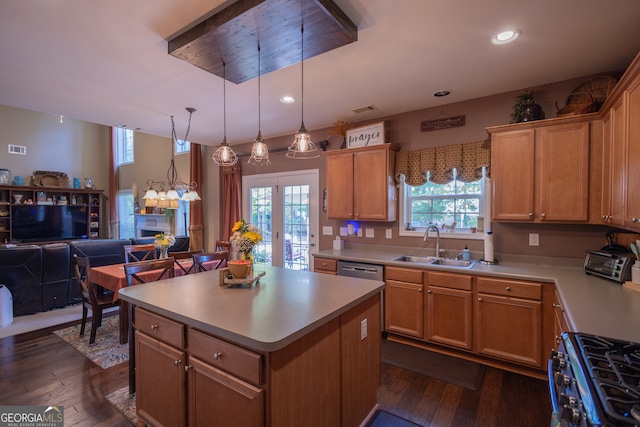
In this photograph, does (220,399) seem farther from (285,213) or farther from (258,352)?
(285,213)

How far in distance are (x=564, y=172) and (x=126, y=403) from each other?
13.4ft

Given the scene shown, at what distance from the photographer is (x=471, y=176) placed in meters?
3.29

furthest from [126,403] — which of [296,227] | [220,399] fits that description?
[296,227]

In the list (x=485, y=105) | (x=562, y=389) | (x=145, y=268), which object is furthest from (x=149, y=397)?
(x=485, y=105)

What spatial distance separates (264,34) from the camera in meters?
1.96

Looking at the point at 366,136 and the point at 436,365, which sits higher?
the point at 366,136

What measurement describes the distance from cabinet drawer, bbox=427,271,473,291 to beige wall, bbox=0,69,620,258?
2.16 feet

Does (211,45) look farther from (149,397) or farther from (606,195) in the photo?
(606,195)

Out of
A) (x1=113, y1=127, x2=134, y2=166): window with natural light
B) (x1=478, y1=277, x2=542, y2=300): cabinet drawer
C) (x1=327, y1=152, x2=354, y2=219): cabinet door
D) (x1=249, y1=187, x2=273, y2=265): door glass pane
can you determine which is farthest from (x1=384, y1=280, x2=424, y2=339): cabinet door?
(x1=113, y1=127, x2=134, y2=166): window with natural light

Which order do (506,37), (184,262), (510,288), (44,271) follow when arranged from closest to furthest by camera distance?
(506,37)
(510,288)
(184,262)
(44,271)

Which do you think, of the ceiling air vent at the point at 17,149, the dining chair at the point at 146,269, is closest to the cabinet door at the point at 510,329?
the dining chair at the point at 146,269

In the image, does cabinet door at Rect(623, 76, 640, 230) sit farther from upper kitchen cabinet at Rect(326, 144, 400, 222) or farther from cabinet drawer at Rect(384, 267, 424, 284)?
upper kitchen cabinet at Rect(326, 144, 400, 222)

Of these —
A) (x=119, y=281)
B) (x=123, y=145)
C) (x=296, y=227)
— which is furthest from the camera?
(x=123, y=145)

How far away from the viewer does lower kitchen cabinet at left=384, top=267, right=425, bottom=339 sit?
3.07m
